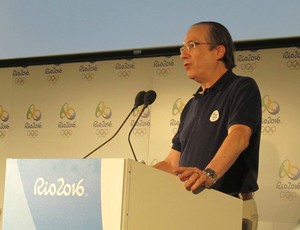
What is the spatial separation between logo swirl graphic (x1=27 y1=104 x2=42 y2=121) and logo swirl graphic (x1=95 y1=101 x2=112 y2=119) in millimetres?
553

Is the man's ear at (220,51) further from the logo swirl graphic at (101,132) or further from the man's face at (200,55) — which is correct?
the logo swirl graphic at (101,132)

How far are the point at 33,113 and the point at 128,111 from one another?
3.00 feet

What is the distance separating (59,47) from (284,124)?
5.88 feet

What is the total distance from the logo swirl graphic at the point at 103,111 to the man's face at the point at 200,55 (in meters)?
2.08

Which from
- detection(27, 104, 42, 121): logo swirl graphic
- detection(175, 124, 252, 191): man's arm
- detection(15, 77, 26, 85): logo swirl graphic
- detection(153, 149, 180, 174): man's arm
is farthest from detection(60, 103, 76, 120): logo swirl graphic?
detection(175, 124, 252, 191): man's arm

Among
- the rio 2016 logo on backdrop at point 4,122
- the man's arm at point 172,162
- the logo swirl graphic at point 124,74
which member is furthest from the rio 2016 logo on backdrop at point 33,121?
the man's arm at point 172,162

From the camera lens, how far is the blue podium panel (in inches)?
65.8

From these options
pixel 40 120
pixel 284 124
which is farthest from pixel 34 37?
pixel 284 124

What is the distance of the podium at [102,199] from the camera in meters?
1.62

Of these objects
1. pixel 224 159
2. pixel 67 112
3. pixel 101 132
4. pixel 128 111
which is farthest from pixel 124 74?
pixel 224 159

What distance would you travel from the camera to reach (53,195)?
174 cm

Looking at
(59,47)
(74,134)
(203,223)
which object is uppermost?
(59,47)

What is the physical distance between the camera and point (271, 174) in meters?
3.75

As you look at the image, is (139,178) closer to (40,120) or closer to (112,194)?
(112,194)
